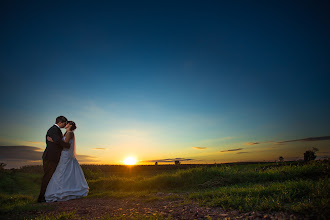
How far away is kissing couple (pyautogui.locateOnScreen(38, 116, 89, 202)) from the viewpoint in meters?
11.1

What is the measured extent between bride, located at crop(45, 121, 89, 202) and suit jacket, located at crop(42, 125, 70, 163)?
8.8 inches

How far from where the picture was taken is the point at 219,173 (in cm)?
1459

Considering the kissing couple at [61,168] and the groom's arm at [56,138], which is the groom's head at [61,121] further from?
the groom's arm at [56,138]

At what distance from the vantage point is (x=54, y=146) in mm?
11664

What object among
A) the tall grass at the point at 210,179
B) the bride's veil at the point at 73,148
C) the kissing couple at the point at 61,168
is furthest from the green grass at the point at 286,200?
the bride's veil at the point at 73,148

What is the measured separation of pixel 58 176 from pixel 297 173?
558 inches

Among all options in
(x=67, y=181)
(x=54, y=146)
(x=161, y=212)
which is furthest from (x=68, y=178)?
(x=161, y=212)

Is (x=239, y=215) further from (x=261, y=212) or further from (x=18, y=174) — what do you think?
(x=18, y=174)

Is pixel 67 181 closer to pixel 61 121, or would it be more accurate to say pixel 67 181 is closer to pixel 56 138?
pixel 56 138

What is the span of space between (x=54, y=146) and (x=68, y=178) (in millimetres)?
1931

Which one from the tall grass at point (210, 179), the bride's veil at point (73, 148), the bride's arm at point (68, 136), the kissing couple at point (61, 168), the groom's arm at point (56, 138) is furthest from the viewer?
the tall grass at point (210, 179)

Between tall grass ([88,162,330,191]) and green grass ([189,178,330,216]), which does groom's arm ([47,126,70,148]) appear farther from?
green grass ([189,178,330,216])

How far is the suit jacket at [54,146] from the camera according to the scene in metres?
11.5

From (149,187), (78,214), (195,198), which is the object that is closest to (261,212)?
(195,198)
